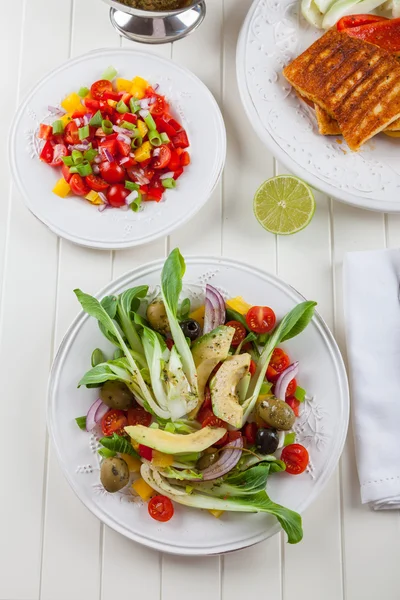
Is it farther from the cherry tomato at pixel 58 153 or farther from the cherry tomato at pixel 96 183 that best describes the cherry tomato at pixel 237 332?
the cherry tomato at pixel 58 153

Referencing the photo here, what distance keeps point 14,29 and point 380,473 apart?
6.34 ft

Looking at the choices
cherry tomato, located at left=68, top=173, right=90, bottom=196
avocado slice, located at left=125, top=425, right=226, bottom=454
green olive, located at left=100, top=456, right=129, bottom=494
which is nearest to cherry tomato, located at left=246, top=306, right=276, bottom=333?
avocado slice, located at left=125, top=425, right=226, bottom=454

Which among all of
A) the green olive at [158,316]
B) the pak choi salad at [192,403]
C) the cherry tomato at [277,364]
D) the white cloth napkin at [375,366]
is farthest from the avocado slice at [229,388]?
the white cloth napkin at [375,366]

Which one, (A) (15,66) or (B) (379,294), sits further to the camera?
(A) (15,66)

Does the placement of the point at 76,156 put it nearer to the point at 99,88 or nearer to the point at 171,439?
the point at 99,88

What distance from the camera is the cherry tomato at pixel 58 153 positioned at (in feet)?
7.81

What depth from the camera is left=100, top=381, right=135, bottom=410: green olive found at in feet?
7.09

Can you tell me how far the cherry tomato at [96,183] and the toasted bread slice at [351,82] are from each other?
2.27 ft

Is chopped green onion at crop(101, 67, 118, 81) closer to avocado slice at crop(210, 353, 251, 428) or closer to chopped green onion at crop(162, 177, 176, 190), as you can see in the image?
chopped green onion at crop(162, 177, 176, 190)

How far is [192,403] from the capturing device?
7.00 ft

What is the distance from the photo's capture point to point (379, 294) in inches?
93.7

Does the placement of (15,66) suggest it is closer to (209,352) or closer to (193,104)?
(193,104)

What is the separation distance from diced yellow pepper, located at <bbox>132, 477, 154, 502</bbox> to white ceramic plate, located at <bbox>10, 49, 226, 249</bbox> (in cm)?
73

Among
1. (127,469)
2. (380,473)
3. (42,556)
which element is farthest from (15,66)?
(380,473)
